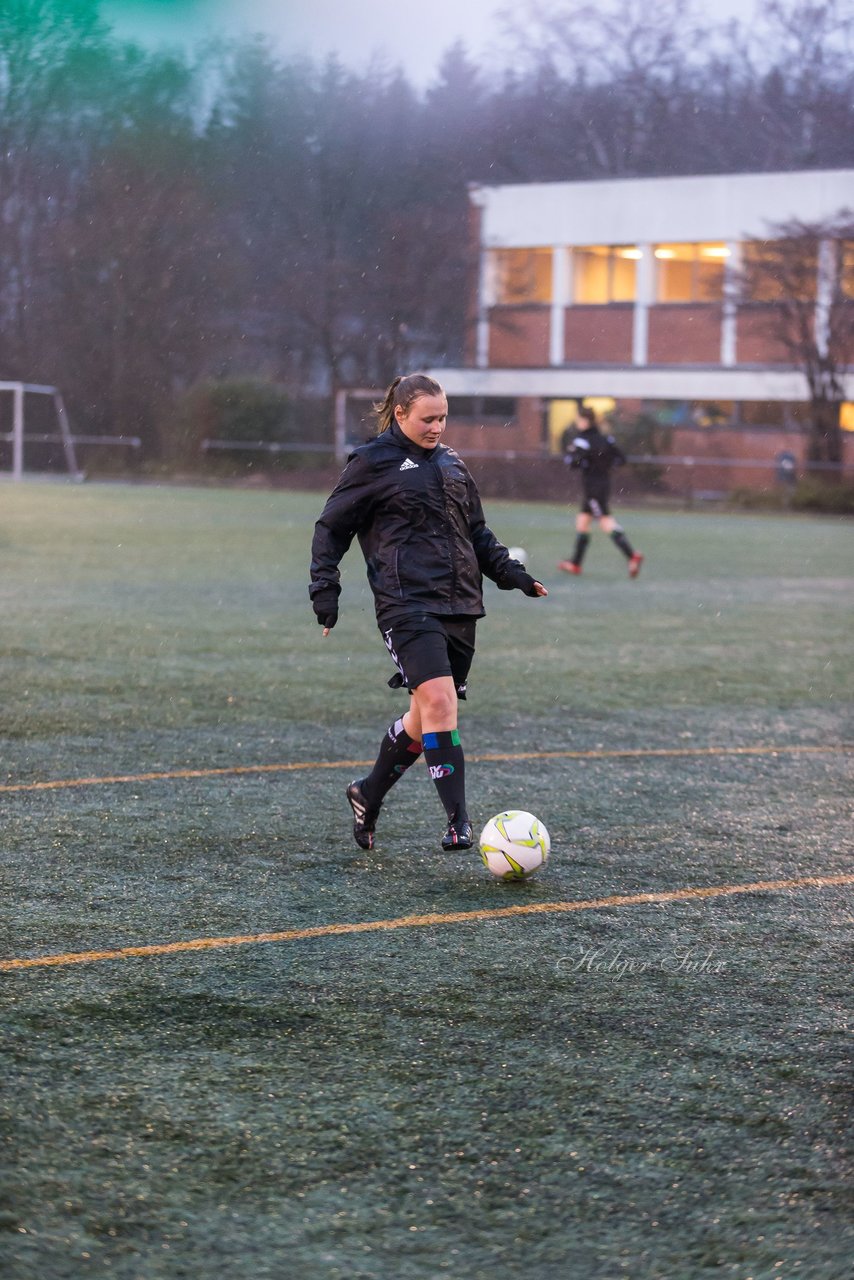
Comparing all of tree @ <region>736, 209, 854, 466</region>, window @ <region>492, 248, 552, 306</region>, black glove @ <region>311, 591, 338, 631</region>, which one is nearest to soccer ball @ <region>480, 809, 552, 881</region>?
black glove @ <region>311, 591, 338, 631</region>

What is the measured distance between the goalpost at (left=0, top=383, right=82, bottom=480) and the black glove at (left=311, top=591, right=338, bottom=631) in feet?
110

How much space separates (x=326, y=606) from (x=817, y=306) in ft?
115

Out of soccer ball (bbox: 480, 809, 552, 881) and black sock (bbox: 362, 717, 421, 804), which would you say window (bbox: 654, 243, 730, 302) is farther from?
soccer ball (bbox: 480, 809, 552, 881)

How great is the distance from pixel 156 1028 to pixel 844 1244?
1.76m

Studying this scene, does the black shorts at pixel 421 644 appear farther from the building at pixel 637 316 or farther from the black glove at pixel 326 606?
the building at pixel 637 316

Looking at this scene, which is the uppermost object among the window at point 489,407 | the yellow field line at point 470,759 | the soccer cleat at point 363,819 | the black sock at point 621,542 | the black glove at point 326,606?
the window at point 489,407

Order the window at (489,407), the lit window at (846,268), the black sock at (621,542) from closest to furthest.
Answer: the black sock at (621,542) → the lit window at (846,268) → the window at (489,407)

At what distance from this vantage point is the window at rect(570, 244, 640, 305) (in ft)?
143

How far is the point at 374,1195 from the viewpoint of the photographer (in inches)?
120

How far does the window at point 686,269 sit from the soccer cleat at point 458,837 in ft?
124

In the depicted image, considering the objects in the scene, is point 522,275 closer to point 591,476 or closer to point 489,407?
point 489,407

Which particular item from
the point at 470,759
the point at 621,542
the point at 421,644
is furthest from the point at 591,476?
the point at 421,644

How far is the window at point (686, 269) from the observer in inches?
1660

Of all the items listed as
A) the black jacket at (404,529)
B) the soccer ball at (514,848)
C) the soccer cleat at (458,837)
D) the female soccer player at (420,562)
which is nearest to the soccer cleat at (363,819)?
the female soccer player at (420,562)
